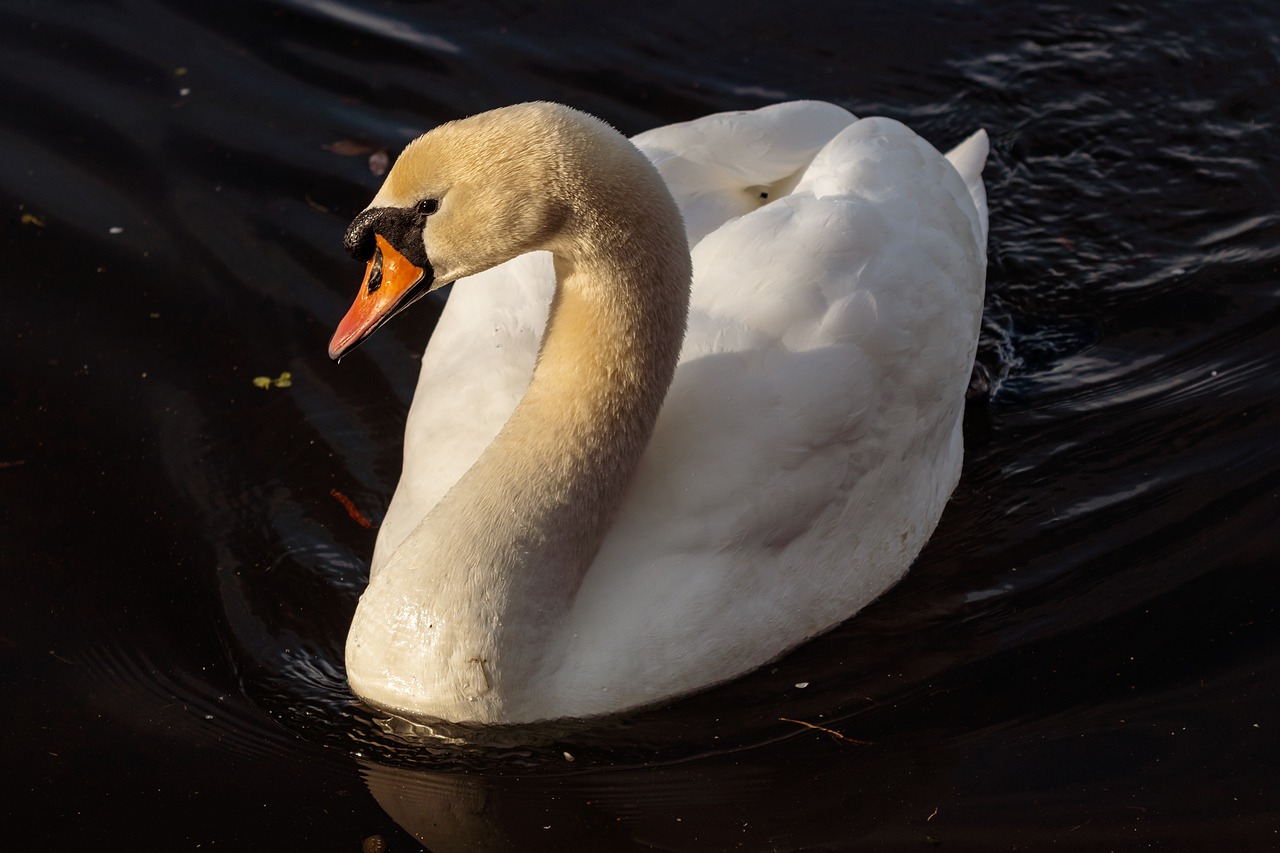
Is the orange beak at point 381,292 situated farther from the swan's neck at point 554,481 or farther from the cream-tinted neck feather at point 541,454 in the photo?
the swan's neck at point 554,481

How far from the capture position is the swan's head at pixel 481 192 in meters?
4.14

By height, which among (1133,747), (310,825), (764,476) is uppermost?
(764,476)

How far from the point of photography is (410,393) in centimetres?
645

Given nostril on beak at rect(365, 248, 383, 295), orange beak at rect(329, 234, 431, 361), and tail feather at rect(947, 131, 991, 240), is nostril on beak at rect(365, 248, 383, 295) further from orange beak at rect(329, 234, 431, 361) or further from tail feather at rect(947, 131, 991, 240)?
tail feather at rect(947, 131, 991, 240)

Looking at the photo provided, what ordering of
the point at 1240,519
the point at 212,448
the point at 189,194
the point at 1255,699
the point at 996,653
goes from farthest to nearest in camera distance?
the point at 189,194 → the point at 212,448 → the point at 1240,519 → the point at 996,653 → the point at 1255,699

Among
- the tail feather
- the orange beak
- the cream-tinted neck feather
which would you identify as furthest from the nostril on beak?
the tail feather

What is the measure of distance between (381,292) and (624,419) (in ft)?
2.65

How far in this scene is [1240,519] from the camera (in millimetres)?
5535

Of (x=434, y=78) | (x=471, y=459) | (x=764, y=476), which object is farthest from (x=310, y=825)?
(x=434, y=78)

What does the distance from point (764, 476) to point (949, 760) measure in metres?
1.03

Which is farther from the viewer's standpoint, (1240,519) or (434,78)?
(434,78)

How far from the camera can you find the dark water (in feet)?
15.0

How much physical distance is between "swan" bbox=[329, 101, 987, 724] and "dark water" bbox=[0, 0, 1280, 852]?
273mm

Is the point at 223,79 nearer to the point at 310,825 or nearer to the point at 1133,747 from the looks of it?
the point at 310,825
